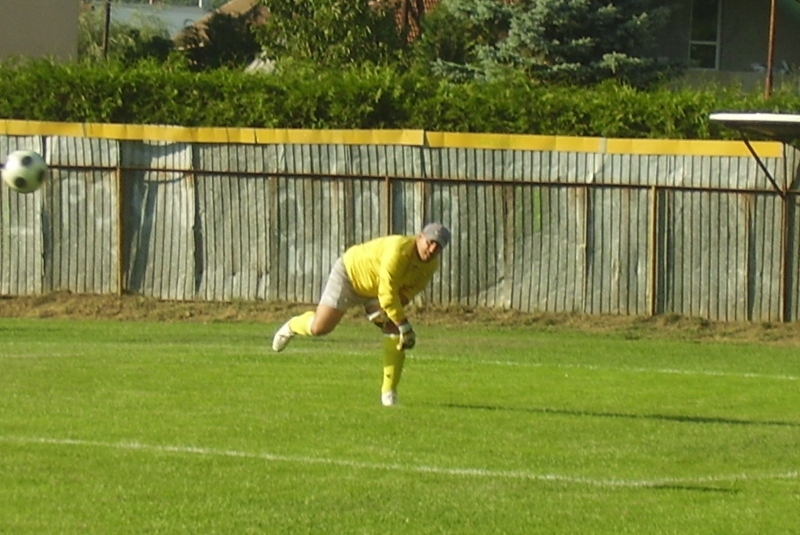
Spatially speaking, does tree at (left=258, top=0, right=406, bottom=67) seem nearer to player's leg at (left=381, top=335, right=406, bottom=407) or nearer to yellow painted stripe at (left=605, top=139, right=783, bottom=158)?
yellow painted stripe at (left=605, top=139, right=783, bottom=158)

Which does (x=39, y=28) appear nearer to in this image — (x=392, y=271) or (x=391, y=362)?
(x=391, y=362)

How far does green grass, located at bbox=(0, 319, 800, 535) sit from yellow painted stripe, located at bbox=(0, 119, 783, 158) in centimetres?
508

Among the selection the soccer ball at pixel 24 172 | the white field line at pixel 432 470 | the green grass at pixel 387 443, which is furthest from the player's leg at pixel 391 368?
the soccer ball at pixel 24 172

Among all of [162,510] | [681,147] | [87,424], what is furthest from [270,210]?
[162,510]

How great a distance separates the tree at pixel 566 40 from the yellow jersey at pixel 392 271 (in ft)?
60.2

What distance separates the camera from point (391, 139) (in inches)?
993

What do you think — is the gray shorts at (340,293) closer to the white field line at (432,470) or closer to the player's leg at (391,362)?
the player's leg at (391,362)

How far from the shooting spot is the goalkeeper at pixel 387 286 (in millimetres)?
13289

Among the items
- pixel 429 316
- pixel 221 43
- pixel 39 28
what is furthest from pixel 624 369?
pixel 221 43

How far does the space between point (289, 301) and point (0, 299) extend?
4.80 m

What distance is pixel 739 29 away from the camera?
38.0 meters

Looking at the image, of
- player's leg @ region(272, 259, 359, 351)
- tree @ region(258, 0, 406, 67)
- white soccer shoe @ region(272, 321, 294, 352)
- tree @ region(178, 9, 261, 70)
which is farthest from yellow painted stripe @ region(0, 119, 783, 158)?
tree @ region(178, 9, 261, 70)

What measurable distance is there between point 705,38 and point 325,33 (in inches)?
363

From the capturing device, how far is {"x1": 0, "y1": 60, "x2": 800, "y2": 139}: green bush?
84.3ft
